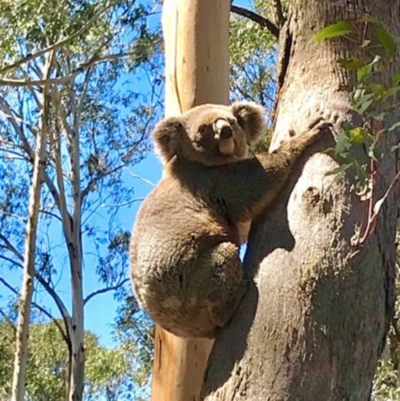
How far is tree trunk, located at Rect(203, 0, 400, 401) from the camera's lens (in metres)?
1.35

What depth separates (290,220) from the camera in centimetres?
A: 151

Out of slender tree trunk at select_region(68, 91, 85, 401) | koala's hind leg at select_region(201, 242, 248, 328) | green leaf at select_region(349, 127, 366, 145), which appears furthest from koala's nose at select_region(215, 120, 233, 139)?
slender tree trunk at select_region(68, 91, 85, 401)

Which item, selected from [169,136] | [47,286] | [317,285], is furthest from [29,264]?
[317,285]

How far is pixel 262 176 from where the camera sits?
183cm

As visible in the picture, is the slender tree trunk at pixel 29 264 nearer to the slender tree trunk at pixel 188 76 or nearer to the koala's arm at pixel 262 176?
the slender tree trunk at pixel 188 76

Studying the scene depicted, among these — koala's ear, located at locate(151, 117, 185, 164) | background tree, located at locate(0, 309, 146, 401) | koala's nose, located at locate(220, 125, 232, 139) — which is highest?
background tree, located at locate(0, 309, 146, 401)

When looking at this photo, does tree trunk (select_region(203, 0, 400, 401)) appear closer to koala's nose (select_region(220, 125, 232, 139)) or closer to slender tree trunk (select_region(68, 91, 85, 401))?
koala's nose (select_region(220, 125, 232, 139))

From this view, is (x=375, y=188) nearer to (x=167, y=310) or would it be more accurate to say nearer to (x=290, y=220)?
(x=290, y=220)

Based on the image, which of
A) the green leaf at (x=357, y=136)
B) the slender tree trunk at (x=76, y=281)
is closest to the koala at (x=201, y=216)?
the green leaf at (x=357, y=136)

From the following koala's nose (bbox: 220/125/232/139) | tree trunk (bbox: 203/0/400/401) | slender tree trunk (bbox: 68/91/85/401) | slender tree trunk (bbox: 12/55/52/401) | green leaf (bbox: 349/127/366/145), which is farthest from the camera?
slender tree trunk (bbox: 68/91/85/401)

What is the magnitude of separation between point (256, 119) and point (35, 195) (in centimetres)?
793

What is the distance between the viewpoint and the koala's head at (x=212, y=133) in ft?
7.04

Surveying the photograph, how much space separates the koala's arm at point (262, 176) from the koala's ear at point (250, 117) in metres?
0.26

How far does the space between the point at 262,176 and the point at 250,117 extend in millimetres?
476
